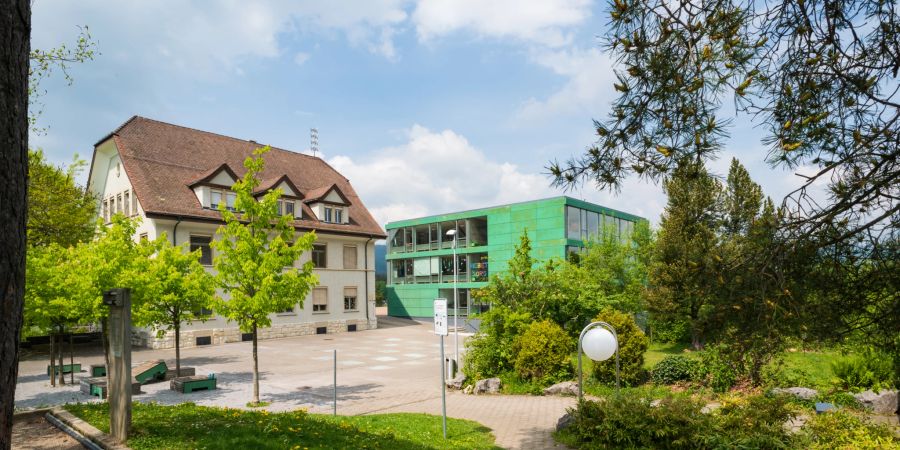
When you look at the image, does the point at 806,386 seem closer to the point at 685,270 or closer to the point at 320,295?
the point at 685,270

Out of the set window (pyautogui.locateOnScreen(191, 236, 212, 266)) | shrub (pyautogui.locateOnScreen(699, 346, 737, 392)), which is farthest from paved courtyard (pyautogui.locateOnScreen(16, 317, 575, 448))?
window (pyautogui.locateOnScreen(191, 236, 212, 266))

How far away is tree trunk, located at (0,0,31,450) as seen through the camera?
288 cm

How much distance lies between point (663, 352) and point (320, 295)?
2184 cm

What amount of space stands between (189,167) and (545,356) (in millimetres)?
26214

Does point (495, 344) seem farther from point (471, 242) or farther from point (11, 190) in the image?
point (471, 242)

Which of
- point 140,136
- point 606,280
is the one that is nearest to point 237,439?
point 606,280

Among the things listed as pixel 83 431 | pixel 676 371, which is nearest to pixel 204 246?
pixel 83 431

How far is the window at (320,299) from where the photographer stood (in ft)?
118

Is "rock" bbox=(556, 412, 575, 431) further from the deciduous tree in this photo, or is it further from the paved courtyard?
the deciduous tree

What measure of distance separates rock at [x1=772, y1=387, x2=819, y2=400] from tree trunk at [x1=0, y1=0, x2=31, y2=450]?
43.8ft

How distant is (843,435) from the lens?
26.8 ft

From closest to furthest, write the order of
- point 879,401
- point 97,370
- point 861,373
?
point 879,401 → point 861,373 → point 97,370

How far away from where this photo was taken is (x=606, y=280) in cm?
2803

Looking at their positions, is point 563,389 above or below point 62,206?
below
